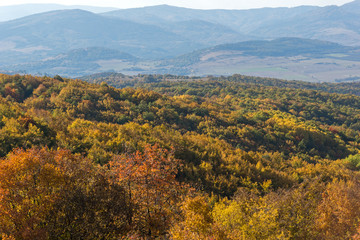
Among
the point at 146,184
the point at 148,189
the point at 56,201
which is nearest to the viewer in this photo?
the point at 56,201

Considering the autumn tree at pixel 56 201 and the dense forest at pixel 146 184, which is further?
the dense forest at pixel 146 184

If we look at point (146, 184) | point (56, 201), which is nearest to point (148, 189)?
point (146, 184)

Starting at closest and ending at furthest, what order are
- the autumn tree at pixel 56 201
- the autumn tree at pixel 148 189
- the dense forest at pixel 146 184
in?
the autumn tree at pixel 56 201, the dense forest at pixel 146 184, the autumn tree at pixel 148 189

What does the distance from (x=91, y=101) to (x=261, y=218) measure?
49.4 metres

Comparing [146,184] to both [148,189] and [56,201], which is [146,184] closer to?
[148,189]

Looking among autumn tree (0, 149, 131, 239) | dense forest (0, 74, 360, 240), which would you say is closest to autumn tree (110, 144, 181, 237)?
dense forest (0, 74, 360, 240)

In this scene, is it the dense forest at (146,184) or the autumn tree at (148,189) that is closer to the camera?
the dense forest at (146,184)

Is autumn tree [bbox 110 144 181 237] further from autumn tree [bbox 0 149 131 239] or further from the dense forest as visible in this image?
autumn tree [bbox 0 149 131 239]

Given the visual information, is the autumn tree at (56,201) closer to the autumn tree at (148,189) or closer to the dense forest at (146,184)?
the dense forest at (146,184)

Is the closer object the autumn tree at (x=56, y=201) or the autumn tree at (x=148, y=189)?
the autumn tree at (x=56, y=201)

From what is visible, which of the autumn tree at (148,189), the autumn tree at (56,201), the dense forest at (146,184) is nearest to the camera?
the autumn tree at (56,201)

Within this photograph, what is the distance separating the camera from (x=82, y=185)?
14.8 m

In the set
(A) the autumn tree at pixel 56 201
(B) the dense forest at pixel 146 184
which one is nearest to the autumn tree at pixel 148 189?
(B) the dense forest at pixel 146 184

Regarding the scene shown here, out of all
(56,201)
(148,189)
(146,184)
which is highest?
(146,184)
